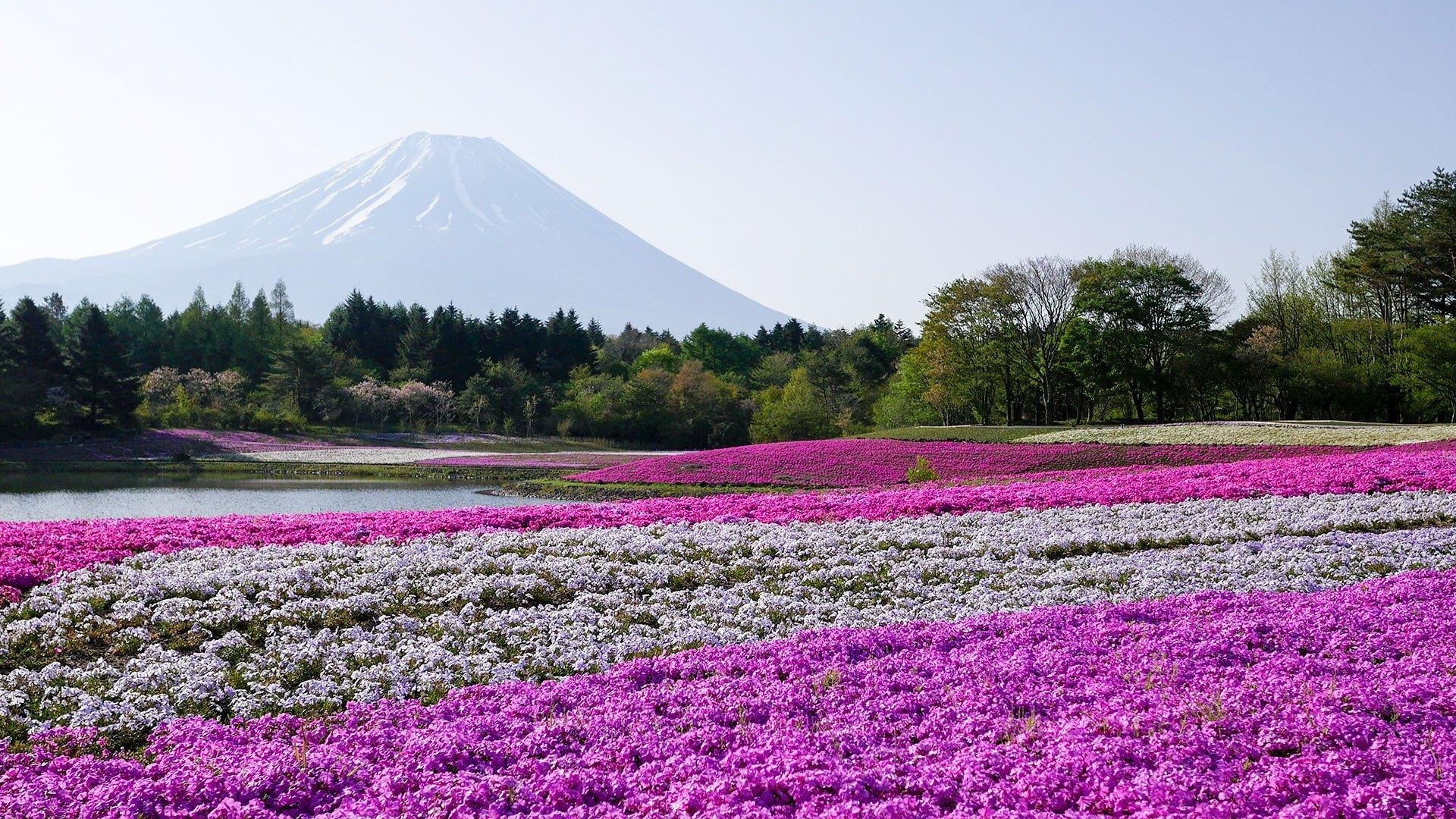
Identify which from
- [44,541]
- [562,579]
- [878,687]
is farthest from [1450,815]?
[44,541]

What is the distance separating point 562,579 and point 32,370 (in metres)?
60.7

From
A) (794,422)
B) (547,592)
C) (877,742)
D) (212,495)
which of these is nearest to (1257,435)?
(794,422)

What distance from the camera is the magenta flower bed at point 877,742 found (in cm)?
560

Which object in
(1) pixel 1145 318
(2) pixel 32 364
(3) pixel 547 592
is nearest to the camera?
(3) pixel 547 592

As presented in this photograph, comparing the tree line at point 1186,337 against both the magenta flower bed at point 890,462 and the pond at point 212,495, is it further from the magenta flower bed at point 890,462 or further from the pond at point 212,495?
the pond at point 212,495

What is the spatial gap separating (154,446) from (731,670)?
187 ft

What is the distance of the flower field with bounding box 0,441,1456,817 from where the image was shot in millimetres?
5836

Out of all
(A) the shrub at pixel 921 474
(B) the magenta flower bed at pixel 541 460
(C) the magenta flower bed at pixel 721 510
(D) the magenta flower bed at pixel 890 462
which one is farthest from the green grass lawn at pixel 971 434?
(C) the magenta flower bed at pixel 721 510

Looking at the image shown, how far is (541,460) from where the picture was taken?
163 feet

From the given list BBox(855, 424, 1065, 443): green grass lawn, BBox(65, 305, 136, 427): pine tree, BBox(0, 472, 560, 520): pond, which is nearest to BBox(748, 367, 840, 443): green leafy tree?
BBox(855, 424, 1065, 443): green grass lawn

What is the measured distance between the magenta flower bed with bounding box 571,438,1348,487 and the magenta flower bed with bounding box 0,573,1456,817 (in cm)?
2368

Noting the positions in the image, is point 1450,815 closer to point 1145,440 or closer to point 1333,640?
point 1333,640

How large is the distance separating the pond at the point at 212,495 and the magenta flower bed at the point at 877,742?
18.3 meters

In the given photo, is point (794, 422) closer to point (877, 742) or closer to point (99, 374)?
point (99, 374)
